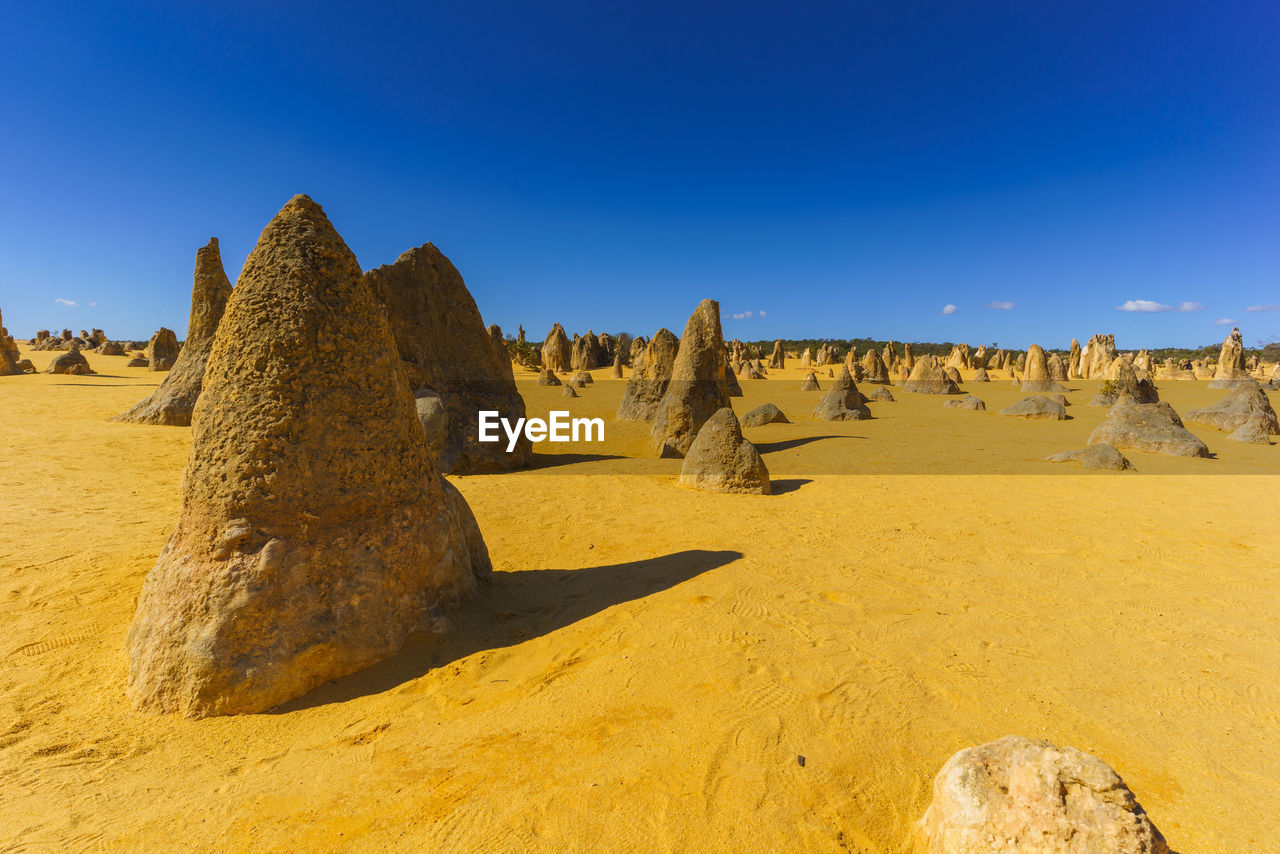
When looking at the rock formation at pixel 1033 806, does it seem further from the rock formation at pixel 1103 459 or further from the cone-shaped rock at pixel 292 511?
the rock formation at pixel 1103 459

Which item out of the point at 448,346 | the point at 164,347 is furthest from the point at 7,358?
the point at 448,346

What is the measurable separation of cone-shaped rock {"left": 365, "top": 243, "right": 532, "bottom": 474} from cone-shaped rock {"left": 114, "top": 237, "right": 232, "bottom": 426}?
13.3 ft

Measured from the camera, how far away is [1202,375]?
1506 inches

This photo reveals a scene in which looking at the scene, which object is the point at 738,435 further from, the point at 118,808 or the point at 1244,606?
the point at 118,808

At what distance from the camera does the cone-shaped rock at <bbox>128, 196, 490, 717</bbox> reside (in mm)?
3057

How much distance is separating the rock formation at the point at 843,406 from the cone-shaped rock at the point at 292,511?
14.5 metres

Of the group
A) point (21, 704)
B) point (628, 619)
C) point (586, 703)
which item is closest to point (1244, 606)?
point (628, 619)

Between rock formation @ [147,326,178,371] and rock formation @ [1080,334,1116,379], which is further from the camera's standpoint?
rock formation @ [1080,334,1116,379]

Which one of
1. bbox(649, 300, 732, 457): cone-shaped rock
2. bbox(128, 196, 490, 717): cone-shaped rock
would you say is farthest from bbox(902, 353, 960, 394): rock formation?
bbox(128, 196, 490, 717): cone-shaped rock

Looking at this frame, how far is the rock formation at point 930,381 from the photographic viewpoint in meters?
26.0

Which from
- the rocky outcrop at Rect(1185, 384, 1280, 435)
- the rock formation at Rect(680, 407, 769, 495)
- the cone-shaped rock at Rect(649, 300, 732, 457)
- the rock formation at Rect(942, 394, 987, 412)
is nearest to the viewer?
the rock formation at Rect(680, 407, 769, 495)

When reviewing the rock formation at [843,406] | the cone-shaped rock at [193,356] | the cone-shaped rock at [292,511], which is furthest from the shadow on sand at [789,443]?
the cone-shaped rock at [193,356]

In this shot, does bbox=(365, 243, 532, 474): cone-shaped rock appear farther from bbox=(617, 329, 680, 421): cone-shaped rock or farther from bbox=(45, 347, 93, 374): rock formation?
bbox=(45, 347, 93, 374): rock formation

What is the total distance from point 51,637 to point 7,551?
2052 mm
